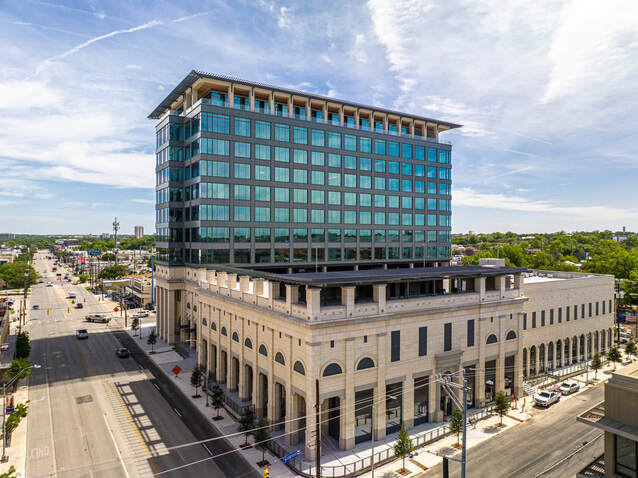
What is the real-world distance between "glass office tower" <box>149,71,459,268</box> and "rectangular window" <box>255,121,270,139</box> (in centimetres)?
18

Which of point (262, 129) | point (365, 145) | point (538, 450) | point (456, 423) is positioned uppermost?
point (262, 129)

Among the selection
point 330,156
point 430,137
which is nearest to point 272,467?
point 330,156

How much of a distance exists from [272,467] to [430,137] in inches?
3104

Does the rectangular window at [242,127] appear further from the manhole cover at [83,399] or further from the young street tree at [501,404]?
the young street tree at [501,404]

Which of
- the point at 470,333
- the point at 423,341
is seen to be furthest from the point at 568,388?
the point at 423,341

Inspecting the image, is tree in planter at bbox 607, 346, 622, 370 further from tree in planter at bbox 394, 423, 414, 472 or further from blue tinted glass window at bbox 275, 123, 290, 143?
blue tinted glass window at bbox 275, 123, 290, 143

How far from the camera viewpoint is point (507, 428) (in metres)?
38.6

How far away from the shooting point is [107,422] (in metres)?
39.8

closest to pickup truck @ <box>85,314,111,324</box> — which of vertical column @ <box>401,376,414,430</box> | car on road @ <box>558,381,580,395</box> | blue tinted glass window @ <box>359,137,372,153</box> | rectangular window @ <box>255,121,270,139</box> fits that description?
rectangular window @ <box>255,121,270,139</box>

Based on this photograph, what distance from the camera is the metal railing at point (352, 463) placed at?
29.9 meters

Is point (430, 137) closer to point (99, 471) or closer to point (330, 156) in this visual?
point (330, 156)

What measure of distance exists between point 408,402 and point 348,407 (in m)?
7.18

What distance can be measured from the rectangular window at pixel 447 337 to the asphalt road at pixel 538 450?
8927 mm

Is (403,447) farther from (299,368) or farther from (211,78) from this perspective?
(211,78)
